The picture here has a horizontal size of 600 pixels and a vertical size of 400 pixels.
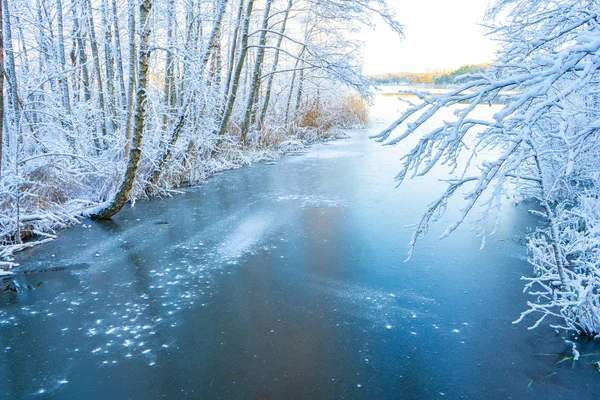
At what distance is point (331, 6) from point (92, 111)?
6.06 meters

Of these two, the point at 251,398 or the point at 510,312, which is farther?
the point at 510,312

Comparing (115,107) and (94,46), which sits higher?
(94,46)

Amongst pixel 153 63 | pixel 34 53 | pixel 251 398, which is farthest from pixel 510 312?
pixel 34 53

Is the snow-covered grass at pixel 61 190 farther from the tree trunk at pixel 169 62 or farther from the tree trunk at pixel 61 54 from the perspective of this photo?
the tree trunk at pixel 61 54

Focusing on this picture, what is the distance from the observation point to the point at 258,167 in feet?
35.9

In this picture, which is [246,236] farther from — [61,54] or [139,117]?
[61,54]

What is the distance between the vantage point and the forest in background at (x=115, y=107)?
5.68 metres

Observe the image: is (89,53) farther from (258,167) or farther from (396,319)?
(396,319)

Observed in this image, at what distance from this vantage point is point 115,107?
8.16 metres

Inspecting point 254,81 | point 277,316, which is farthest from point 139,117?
point 254,81

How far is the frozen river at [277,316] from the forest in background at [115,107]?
958 mm

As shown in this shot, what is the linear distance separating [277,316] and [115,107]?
20.9 ft

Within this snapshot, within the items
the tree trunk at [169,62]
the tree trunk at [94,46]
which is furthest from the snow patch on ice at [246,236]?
the tree trunk at [94,46]

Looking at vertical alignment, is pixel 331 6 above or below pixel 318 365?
above
